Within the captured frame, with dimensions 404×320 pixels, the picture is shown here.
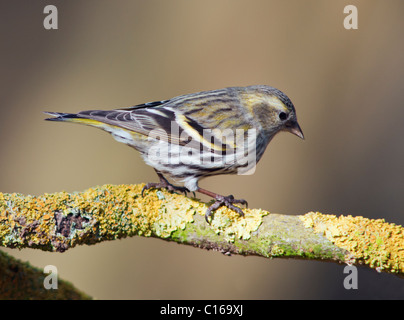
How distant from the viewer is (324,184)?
354 centimetres

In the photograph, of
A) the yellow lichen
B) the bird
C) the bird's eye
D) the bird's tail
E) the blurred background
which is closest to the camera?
the yellow lichen

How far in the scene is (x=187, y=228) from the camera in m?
1.83

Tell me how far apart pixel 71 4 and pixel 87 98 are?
77 cm

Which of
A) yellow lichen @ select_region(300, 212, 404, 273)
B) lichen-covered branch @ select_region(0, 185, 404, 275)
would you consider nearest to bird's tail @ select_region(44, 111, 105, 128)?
lichen-covered branch @ select_region(0, 185, 404, 275)

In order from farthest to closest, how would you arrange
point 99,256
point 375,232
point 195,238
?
point 99,256 < point 195,238 < point 375,232

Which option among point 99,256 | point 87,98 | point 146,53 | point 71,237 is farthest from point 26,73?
point 71,237

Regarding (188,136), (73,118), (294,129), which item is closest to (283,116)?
(294,129)

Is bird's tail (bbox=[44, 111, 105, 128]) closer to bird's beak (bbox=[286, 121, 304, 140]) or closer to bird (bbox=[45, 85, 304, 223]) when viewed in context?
bird (bbox=[45, 85, 304, 223])

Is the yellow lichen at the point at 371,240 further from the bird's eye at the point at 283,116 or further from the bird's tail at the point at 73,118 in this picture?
the bird's tail at the point at 73,118

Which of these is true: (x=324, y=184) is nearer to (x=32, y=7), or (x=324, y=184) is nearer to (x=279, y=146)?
(x=279, y=146)

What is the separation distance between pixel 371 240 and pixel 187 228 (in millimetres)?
667

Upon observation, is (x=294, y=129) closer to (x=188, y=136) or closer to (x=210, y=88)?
(x=188, y=136)

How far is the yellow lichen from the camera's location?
163cm

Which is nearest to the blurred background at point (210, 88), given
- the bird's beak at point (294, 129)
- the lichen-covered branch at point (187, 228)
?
the bird's beak at point (294, 129)
